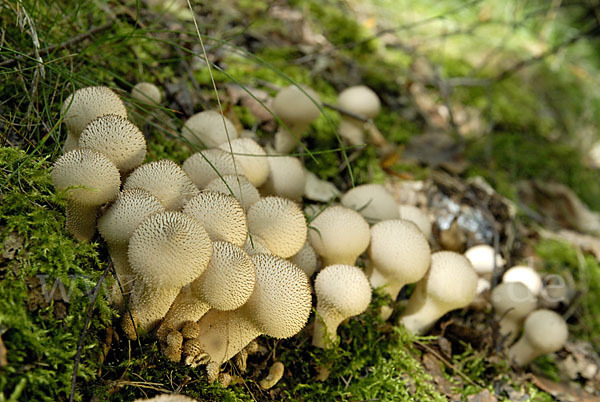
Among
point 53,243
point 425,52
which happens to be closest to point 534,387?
point 53,243

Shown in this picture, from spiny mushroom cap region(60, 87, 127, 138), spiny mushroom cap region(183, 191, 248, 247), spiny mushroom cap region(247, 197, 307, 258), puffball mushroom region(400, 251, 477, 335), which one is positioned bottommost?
puffball mushroom region(400, 251, 477, 335)

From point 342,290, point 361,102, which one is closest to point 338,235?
point 342,290

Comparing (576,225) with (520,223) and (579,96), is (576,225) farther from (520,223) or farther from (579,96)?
(579,96)

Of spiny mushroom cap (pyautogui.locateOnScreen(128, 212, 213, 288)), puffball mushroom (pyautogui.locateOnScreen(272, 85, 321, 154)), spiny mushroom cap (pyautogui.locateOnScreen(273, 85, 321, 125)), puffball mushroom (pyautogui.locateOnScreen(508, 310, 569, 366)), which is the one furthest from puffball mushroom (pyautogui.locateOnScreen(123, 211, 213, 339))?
puffball mushroom (pyautogui.locateOnScreen(508, 310, 569, 366))

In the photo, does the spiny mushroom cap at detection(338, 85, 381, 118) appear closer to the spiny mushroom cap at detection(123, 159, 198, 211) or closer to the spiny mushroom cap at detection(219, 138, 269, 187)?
the spiny mushroom cap at detection(219, 138, 269, 187)

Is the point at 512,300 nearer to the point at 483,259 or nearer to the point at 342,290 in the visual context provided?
the point at 483,259

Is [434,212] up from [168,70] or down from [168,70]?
down
